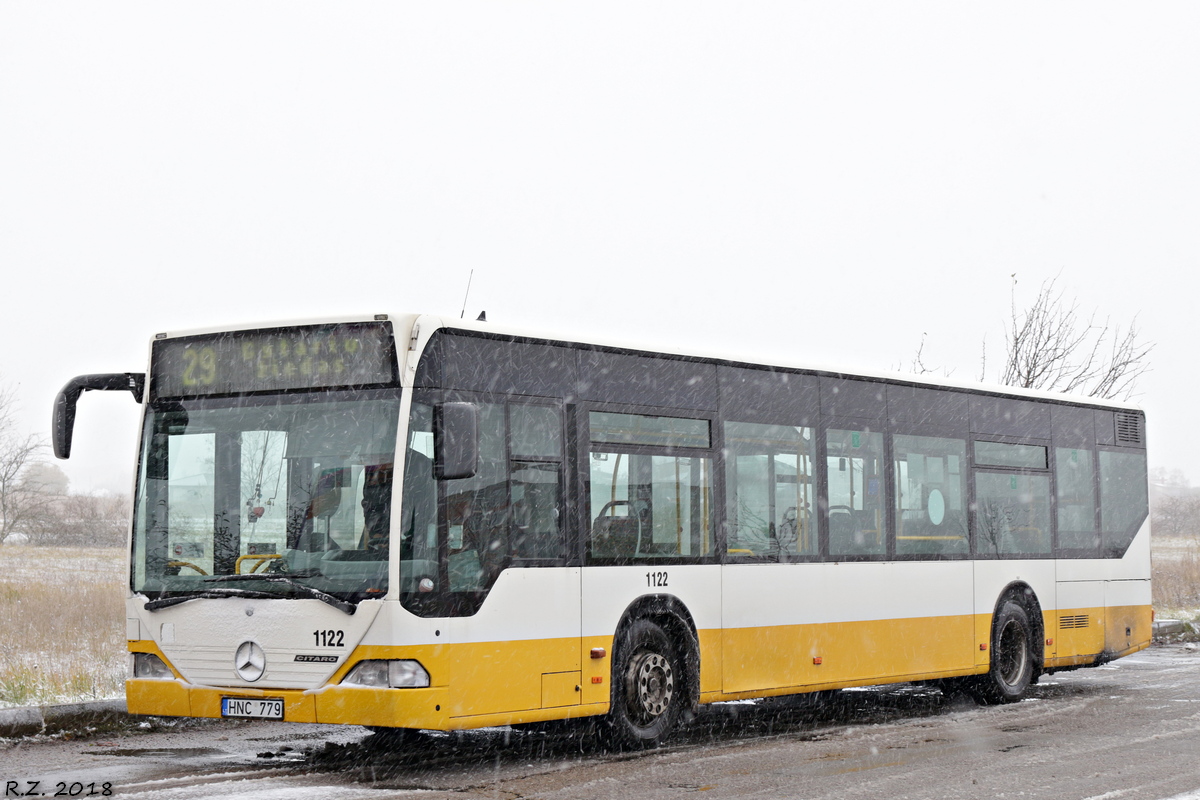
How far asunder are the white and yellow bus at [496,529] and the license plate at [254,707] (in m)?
0.02

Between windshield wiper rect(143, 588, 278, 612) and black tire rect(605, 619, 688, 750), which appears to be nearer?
windshield wiper rect(143, 588, 278, 612)

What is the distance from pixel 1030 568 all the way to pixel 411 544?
8.23 meters

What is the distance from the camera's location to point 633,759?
9.88m

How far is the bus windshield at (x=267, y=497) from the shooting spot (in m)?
8.88

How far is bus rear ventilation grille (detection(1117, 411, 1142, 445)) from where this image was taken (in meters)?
16.2

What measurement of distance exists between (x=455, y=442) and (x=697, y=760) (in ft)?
9.94

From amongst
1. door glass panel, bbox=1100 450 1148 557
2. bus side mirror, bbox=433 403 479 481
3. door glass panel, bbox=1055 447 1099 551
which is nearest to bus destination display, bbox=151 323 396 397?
bus side mirror, bbox=433 403 479 481

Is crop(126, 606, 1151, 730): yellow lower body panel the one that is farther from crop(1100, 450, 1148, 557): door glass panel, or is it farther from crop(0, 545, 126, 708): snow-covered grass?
crop(1100, 450, 1148, 557): door glass panel

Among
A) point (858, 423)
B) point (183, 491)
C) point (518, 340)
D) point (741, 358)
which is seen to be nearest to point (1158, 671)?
point (858, 423)

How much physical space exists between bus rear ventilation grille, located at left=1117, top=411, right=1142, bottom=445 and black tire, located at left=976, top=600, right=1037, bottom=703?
291cm

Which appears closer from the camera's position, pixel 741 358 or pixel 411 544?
pixel 411 544

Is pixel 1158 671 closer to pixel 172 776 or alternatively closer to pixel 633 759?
pixel 633 759

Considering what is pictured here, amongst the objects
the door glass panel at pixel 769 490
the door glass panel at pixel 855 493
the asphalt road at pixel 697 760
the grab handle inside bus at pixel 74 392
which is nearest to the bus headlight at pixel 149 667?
the asphalt road at pixel 697 760

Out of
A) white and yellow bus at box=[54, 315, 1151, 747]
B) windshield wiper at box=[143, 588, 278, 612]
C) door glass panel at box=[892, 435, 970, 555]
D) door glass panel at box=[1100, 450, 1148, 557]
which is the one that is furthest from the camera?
door glass panel at box=[1100, 450, 1148, 557]
